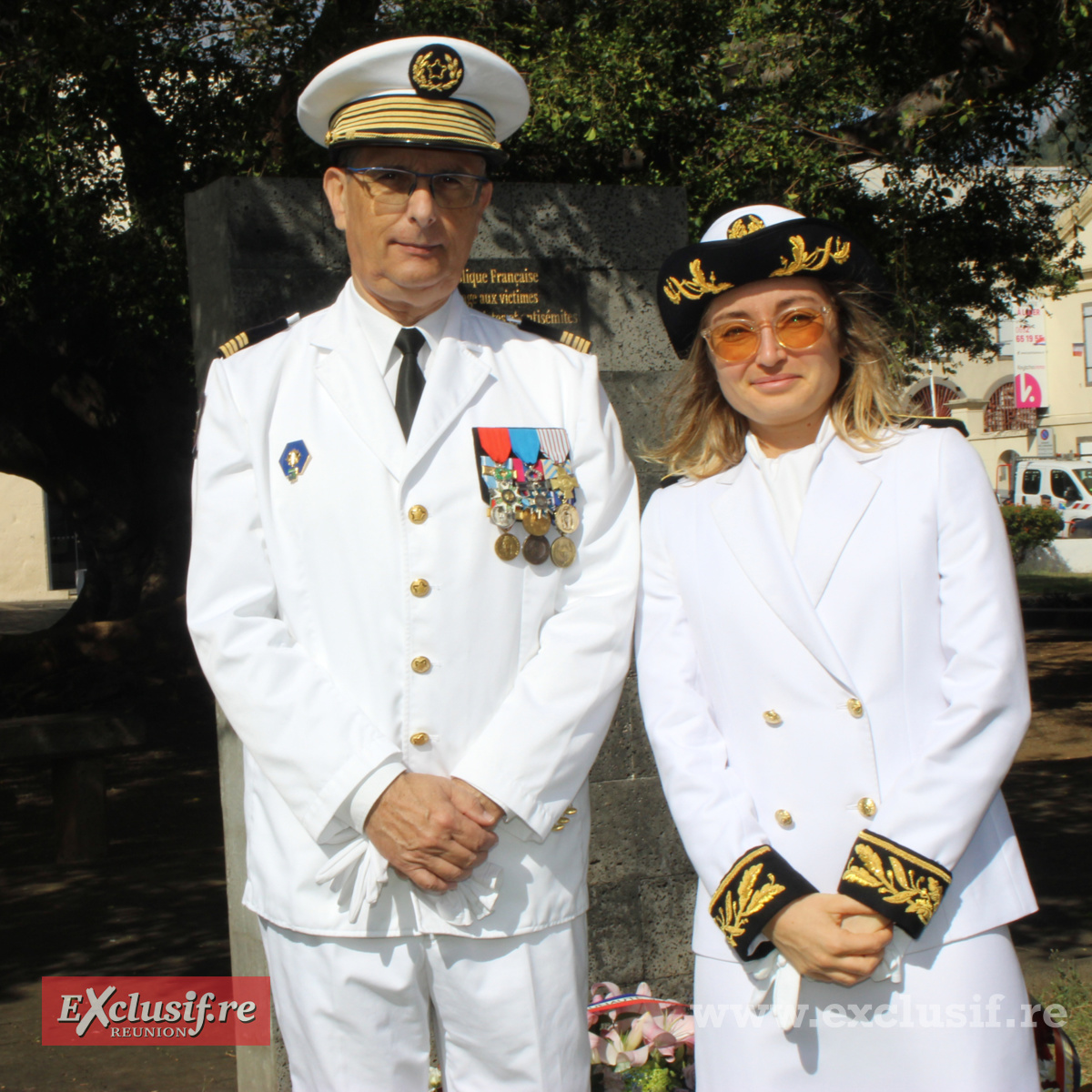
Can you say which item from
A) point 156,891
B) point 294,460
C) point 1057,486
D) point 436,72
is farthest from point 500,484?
point 1057,486

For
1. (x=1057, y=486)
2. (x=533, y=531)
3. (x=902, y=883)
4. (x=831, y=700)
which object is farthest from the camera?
(x=1057, y=486)

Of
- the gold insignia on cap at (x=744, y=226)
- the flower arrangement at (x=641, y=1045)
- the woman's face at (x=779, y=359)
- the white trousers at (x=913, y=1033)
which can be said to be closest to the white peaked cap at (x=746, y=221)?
the gold insignia on cap at (x=744, y=226)

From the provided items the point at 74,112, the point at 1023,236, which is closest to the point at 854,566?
the point at 74,112

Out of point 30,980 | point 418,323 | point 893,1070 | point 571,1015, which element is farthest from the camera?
point 30,980

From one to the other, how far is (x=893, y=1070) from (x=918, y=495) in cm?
101

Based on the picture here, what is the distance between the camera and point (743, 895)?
2.13m

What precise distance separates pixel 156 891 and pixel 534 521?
4.87 metres

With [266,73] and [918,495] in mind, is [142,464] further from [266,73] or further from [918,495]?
[918,495]

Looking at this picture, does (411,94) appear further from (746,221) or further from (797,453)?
(797,453)

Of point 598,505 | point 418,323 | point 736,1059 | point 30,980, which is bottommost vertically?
point 30,980

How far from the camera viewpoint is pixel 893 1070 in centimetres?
212

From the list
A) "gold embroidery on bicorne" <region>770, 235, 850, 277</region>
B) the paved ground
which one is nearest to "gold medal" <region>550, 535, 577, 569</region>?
"gold embroidery on bicorne" <region>770, 235, 850, 277</region>

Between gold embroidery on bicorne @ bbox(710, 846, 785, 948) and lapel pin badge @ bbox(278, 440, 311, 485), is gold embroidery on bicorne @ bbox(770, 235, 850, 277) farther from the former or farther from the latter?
gold embroidery on bicorne @ bbox(710, 846, 785, 948)

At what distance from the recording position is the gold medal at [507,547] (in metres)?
2.44
